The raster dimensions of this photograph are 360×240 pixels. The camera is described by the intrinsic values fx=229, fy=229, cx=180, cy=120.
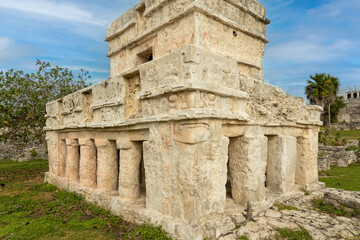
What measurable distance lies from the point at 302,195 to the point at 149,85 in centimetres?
463

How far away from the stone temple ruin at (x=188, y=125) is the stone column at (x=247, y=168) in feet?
0.07

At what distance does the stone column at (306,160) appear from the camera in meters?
6.16

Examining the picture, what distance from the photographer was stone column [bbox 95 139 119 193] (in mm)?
5734

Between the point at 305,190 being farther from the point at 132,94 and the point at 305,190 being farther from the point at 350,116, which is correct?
the point at 350,116

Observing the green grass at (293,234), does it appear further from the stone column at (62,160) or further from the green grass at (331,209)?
the stone column at (62,160)

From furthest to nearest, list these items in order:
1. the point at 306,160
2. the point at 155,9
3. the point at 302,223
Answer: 1. the point at 155,9
2. the point at 306,160
3. the point at 302,223

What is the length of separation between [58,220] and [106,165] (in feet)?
5.06

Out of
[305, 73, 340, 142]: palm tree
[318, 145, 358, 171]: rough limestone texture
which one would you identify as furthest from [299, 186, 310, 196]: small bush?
[305, 73, 340, 142]: palm tree

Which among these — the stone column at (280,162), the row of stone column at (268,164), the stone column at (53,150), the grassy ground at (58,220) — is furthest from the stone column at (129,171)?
the stone column at (53,150)

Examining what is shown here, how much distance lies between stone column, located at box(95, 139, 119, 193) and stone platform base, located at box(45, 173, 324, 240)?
0.24 meters

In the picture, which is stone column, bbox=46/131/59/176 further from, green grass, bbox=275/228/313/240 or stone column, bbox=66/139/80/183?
green grass, bbox=275/228/313/240

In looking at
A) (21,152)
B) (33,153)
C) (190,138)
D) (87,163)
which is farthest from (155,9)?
(21,152)

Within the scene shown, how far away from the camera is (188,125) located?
3451 millimetres

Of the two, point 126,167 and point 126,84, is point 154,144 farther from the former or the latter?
point 126,84
